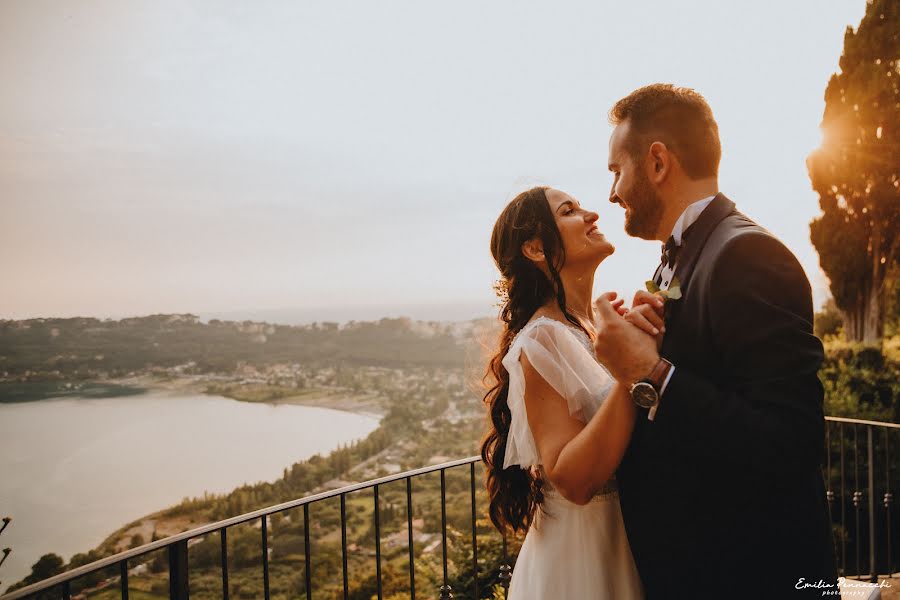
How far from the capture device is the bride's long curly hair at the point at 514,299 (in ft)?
6.66

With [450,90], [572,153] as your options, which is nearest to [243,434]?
[450,90]

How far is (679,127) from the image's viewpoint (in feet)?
5.38

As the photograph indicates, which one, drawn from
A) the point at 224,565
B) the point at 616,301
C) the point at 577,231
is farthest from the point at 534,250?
the point at 224,565

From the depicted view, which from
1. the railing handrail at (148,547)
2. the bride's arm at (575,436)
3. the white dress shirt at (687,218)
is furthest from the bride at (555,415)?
the railing handrail at (148,547)

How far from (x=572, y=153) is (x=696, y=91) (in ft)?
13.5

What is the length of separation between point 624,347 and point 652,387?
0.36ft

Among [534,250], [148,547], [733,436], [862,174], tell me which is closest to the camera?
[733,436]

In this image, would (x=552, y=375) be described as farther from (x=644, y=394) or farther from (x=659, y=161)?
(x=659, y=161)

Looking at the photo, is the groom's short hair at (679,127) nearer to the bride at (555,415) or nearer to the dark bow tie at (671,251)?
the dark bow tie at (671,251)

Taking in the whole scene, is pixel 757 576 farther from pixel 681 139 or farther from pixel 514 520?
pixel 681 139

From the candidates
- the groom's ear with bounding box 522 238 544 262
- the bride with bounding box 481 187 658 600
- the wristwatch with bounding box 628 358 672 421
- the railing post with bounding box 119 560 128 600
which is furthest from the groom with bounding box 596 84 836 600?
the railing post with bounding box 119 560 128 600

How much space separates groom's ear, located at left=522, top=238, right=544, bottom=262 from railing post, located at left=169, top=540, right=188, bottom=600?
5.38 feet

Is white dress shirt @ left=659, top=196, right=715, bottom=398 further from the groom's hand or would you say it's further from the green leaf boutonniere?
the groom's hand

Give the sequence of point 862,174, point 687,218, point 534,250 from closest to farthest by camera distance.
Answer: point 687,218, point 534,250, point 862,174
